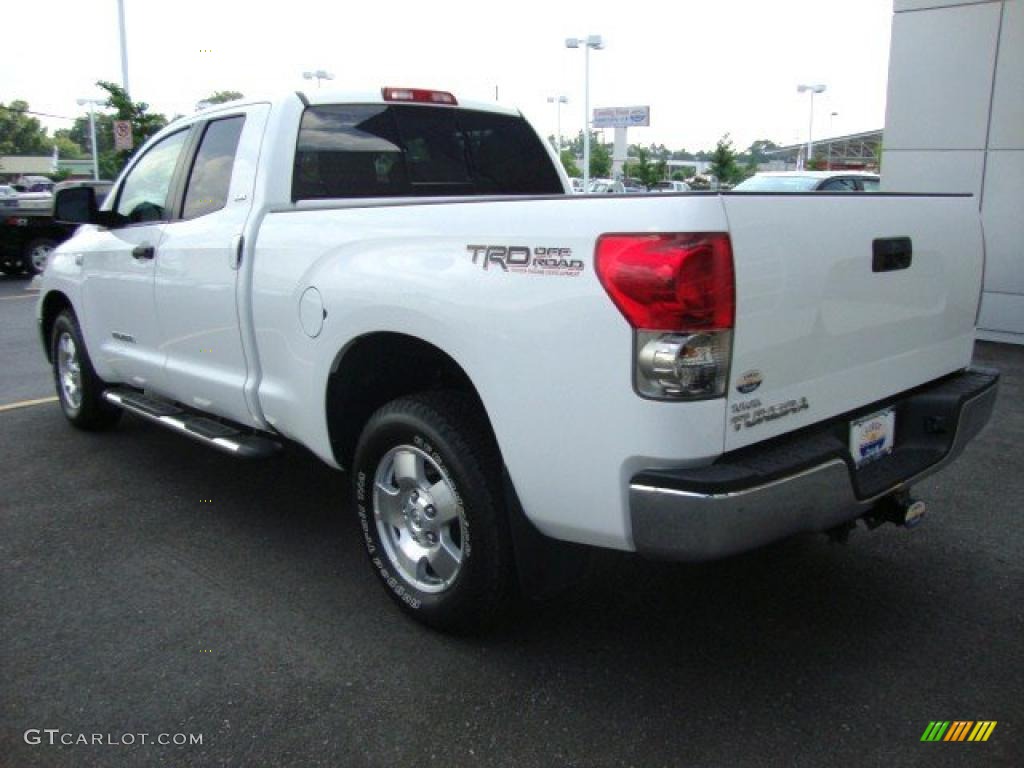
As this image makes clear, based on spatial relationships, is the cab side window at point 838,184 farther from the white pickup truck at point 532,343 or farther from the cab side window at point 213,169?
the cab side window at point 213,169

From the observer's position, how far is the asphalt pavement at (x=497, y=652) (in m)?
2.66

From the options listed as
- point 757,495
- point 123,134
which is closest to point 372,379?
point 757,495

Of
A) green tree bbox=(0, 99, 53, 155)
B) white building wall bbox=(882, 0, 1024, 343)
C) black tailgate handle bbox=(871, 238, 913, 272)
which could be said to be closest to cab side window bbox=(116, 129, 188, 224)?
black tailgate handle bbox=(871, 238, 913, 272)

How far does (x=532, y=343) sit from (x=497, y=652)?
1.22 meters

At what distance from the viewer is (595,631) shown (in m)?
3.31

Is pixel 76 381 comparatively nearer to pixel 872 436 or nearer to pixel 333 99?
pixel 333 99

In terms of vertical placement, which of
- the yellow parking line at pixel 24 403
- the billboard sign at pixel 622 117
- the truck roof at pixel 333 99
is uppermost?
the billboard sign at pixel 622 117

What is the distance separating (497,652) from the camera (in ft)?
10.4

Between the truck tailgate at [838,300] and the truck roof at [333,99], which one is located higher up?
the truck roof at [333,99]

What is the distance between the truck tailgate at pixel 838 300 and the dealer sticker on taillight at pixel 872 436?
0.06 metres

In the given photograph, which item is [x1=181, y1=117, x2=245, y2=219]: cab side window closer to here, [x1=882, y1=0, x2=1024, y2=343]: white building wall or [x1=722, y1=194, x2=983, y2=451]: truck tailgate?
[x1=722, y1=194, x2=983, y2=451]: truck tailgate

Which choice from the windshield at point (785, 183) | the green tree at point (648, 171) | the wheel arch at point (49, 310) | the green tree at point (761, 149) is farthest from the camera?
the green tree at point (761, 149)

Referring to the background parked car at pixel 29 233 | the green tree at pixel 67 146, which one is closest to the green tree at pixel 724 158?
the background parked car at pixel 29 233

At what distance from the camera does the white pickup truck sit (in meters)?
2.39
